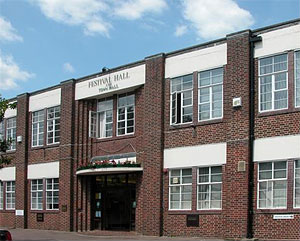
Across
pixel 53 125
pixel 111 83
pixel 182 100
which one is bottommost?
pixel 53 125

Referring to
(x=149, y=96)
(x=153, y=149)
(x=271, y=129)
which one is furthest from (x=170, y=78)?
(x=271, y=129)

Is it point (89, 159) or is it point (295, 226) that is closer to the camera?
point (295, 226)

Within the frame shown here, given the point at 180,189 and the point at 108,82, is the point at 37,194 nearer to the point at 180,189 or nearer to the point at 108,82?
the point at 108,82

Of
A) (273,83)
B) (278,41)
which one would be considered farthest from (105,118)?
(278,41)

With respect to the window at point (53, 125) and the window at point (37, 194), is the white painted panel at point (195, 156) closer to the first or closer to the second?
the window at point (53, 125)

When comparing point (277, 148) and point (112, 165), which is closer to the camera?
point (277, 148)

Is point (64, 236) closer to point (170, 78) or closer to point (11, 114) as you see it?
point (170, 78)

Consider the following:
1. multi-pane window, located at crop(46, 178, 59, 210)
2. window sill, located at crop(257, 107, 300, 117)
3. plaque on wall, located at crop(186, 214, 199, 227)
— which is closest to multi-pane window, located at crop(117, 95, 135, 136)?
multi-pane window, located at crop(46, 178, 59, 210)

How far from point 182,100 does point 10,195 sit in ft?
47.6

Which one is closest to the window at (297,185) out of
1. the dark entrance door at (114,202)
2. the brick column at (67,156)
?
the dark entrance door at (114,202)

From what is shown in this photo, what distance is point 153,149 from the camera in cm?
2405

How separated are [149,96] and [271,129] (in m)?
6.37

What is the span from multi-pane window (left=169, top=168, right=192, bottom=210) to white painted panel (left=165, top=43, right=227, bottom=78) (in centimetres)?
418

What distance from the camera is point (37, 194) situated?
30.8 metres
